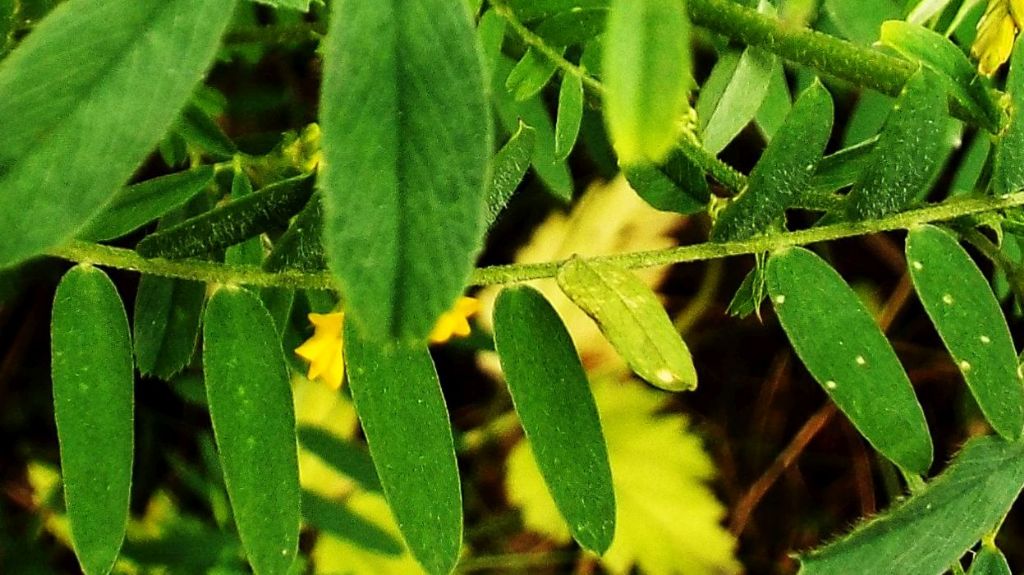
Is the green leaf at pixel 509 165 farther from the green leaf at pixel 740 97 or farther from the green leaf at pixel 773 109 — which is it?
the green leaf at pixel 773 109

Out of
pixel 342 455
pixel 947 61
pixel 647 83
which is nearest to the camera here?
pixel 647 83

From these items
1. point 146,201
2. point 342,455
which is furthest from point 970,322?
point 342,455

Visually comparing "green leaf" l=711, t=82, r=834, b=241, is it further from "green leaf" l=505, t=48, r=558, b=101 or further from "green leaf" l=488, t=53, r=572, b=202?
"green leaf" l=488, t=53, r=572, b=202

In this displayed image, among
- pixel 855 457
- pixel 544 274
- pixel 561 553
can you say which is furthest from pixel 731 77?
pixel 561 553

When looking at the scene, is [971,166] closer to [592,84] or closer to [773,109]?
[773,109]

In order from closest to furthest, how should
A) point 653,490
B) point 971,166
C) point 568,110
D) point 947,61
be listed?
point 947,61 < point 568,110 < point 971,166 < point 653,490

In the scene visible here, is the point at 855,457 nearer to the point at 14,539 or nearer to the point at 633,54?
the point at 14,539

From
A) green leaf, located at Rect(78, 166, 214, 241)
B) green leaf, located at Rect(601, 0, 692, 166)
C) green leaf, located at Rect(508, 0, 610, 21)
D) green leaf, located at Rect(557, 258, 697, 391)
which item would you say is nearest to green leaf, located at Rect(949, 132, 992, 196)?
green leaf, located at Rect(508, 0, 610, 21)

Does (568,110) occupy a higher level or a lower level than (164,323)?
higher
